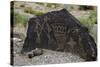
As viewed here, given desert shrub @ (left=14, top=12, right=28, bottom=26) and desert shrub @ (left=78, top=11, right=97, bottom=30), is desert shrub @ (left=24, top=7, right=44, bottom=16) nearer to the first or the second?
desert shrub @ (left=14, top=12, right=28, bottom=26)

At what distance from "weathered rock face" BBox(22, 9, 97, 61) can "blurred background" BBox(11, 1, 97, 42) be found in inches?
2.2

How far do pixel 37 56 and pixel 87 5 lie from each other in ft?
3.40

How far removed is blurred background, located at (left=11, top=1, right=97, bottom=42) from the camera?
7.35 feet

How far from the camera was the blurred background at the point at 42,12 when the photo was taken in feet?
7.35

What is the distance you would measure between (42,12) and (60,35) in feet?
1.29

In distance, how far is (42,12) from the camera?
237 centimetres

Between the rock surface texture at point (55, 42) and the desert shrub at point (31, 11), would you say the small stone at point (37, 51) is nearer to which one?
the rock surface texture at point (55, 42)

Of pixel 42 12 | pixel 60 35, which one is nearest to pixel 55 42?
pixel 60 35

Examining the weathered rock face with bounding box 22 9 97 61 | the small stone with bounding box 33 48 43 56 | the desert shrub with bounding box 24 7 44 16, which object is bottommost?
the small stone with bounding box 33 48 43 56

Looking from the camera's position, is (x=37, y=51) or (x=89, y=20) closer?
(x=37, y=51)

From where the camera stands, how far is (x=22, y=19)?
2270 mm

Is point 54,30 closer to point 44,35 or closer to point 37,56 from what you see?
point 44,35

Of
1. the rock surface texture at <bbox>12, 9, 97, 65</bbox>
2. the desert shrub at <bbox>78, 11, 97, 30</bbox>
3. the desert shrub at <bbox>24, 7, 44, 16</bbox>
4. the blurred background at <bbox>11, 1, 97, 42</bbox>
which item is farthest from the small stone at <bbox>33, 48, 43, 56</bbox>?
the desert shrub at <bbox>78, 11, 97, 30</bbox>

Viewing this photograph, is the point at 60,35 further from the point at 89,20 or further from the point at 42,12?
the point at 89,20
